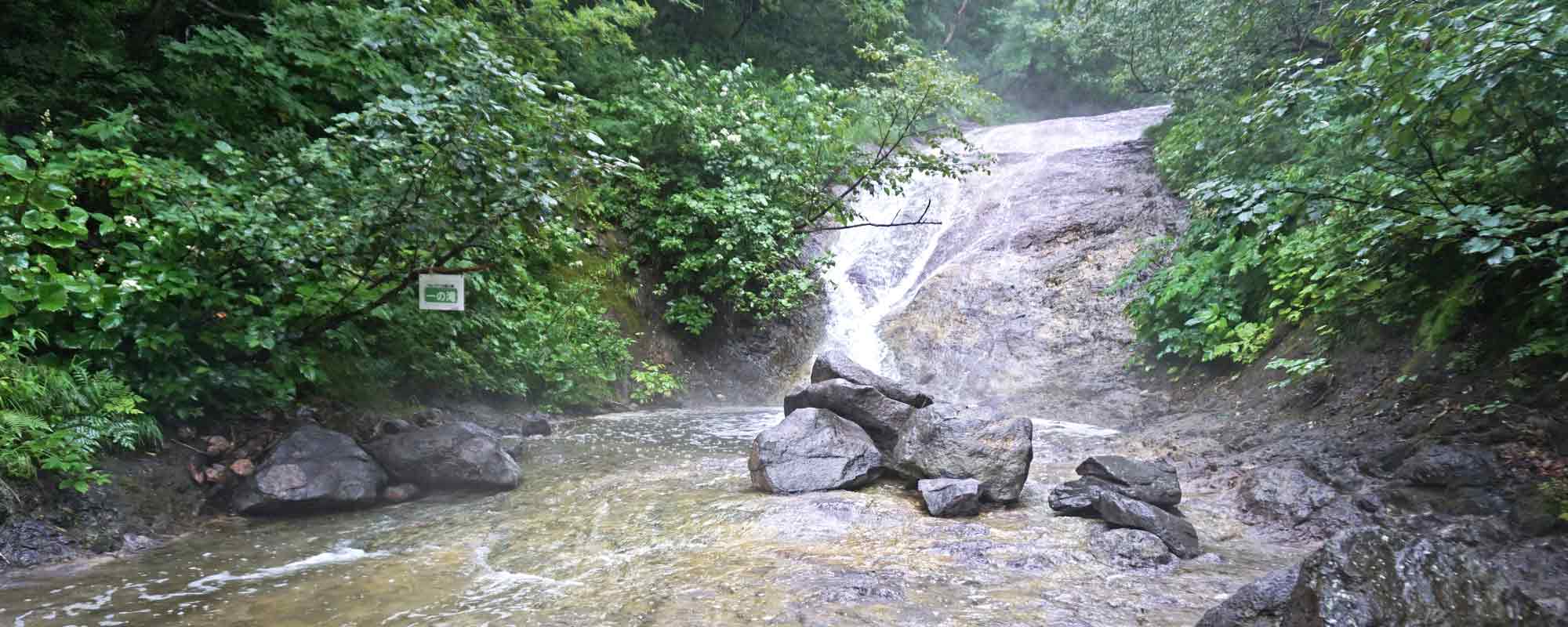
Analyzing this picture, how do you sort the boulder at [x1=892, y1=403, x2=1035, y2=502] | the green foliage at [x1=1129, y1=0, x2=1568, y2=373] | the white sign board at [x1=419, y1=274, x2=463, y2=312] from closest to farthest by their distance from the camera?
the green foliage at [x1=1129, y1=0, x2=1568, y2=373] → the white sign board at [x1=419, y1=274, x2=463, y2=312] → the boulder at [x1=892, y1=403, x2=1035, y2=502]

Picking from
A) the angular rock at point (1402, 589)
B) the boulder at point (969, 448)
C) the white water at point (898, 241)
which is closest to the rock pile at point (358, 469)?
the boulder at point (969, 448)

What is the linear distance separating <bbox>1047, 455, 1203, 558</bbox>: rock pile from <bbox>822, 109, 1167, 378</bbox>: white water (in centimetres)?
594

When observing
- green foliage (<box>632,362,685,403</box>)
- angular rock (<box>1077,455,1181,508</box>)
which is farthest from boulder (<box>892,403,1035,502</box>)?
green foliage (<box>632,362,685,403</box>)

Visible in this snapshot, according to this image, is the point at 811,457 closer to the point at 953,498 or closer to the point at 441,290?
the point at 953,498

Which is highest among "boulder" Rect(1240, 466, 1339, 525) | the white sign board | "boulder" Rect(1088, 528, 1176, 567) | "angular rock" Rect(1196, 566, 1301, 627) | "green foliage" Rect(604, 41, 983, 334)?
"green foliage" Rect(604, 41, 983, 334)

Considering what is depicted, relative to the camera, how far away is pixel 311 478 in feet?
16.5

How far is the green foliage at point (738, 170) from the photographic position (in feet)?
35.6

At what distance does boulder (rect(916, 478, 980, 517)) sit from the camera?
5.11m

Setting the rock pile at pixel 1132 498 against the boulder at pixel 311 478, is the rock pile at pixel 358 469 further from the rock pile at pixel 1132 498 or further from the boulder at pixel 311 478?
the rock pile at pixel 1132 498

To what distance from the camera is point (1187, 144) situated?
39.3ft

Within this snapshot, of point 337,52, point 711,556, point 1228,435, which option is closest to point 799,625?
point 711,556

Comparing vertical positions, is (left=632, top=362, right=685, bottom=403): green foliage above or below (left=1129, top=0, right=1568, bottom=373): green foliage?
below

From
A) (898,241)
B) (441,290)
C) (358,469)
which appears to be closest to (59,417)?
(358,469)

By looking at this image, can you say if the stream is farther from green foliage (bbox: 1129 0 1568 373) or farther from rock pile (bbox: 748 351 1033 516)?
green foliage (bbox: 1129 0 1568 373)
